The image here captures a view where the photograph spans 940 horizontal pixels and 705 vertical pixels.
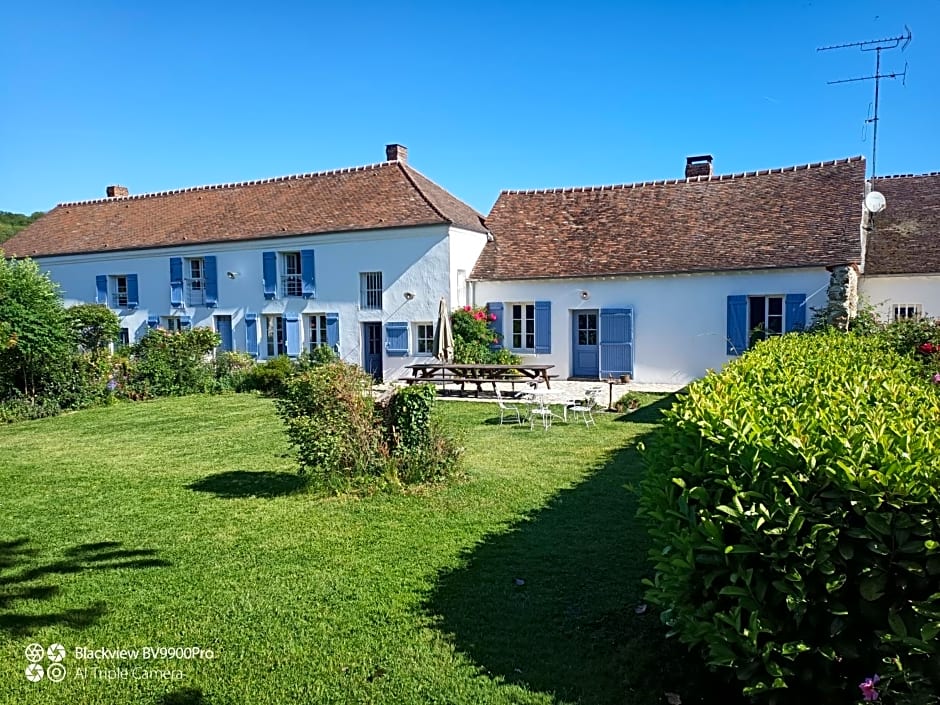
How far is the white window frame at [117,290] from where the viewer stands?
2355 cm

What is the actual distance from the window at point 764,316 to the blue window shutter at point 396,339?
361 inches

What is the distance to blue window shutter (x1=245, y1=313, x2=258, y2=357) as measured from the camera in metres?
21.2

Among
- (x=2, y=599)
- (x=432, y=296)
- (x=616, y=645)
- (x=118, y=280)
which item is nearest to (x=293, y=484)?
(x=2, y=599)

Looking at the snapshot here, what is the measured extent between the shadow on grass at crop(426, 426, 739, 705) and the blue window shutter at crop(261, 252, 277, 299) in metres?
16.5

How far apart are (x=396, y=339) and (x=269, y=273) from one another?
4.81 m

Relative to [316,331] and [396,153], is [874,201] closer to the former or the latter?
[396,153]

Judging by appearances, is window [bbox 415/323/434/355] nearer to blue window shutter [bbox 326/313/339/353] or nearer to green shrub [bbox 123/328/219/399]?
blue window shutter [bbox 326/313/339/353]

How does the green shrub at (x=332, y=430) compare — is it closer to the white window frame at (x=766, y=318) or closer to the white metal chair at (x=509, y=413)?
the white metal chair at (x=509, y=413)

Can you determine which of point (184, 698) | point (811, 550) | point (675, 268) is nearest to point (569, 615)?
point (811, 550)

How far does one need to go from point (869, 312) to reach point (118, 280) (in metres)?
23.2

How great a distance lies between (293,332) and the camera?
2066cm

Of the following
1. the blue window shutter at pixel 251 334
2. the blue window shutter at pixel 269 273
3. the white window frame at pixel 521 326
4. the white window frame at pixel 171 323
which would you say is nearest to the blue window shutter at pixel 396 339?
the white window frame at pixel 521 326

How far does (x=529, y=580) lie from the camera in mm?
4707

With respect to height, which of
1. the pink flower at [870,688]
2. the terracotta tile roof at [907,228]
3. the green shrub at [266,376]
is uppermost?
the terracotta tile roof at [907,228]
